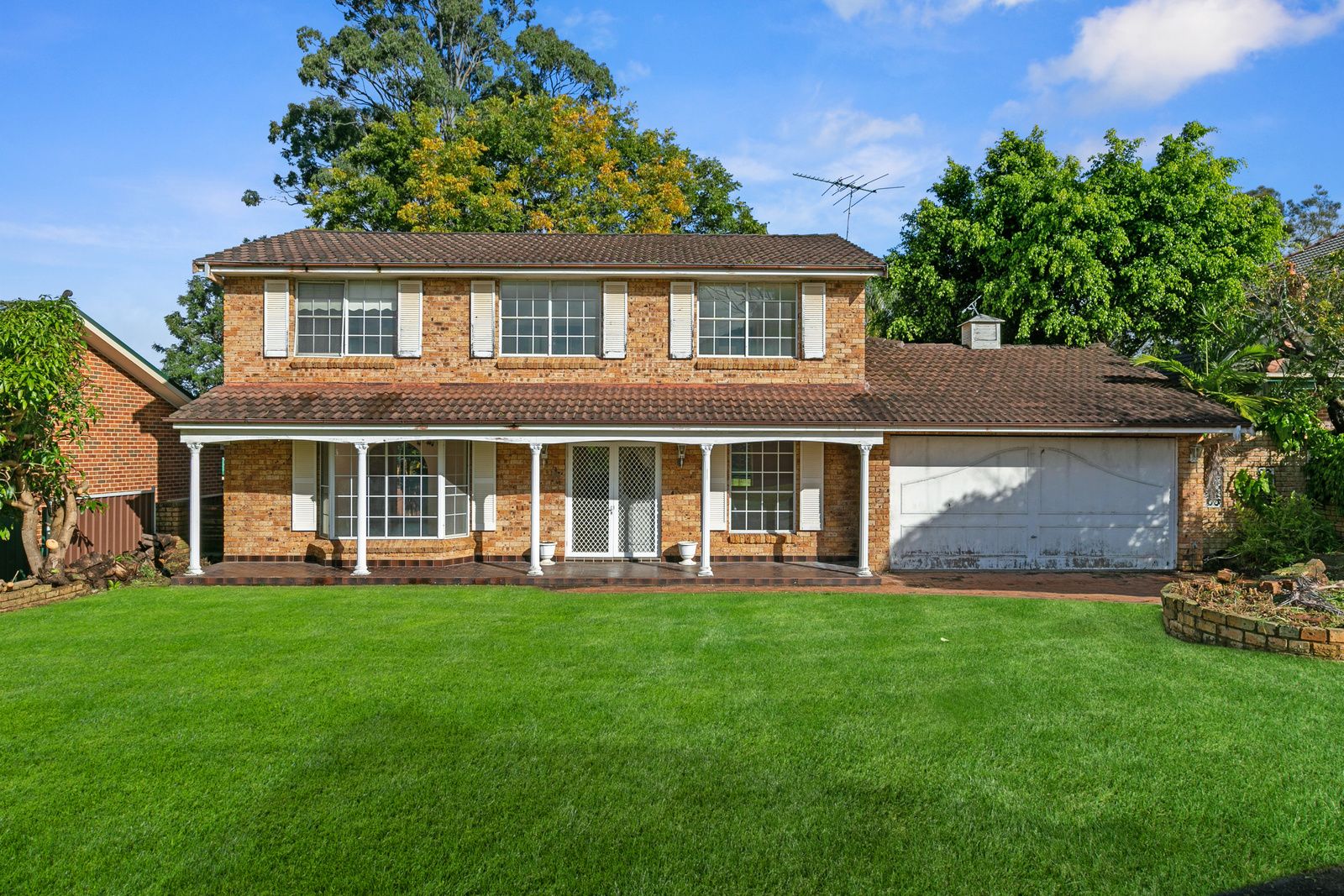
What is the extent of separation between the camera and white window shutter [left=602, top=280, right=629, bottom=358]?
14828mm

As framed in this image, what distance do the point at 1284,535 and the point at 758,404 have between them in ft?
31.0

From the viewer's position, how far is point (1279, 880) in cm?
435

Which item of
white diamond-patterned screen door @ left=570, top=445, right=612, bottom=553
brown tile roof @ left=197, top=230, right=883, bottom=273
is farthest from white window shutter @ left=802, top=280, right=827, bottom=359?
white diamond-patterned screen door @ left=570, top=445, right=612, bottom=553

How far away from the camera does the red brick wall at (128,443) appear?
Answer: 44.8 feet

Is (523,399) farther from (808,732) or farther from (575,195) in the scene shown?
(575,195)

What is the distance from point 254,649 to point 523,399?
6.42m

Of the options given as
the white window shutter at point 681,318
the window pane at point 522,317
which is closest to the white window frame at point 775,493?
the white window shutter at point 681,318

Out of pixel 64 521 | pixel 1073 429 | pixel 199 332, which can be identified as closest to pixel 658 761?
pixel 1073 429

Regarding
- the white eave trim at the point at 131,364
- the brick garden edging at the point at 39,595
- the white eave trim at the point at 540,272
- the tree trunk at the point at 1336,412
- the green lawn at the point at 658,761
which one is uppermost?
the white eave trim at the point at 540,272

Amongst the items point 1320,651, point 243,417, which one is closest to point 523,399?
point 243,417

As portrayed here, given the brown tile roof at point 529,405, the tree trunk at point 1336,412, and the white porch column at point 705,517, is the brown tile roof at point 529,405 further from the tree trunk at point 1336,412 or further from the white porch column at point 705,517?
the tree trunk at point 1336,412

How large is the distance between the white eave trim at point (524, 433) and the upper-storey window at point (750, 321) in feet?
7.48

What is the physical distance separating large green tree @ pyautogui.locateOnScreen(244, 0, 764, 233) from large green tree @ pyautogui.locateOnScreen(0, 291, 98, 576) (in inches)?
540

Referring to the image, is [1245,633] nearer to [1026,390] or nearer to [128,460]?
[1026,390]
